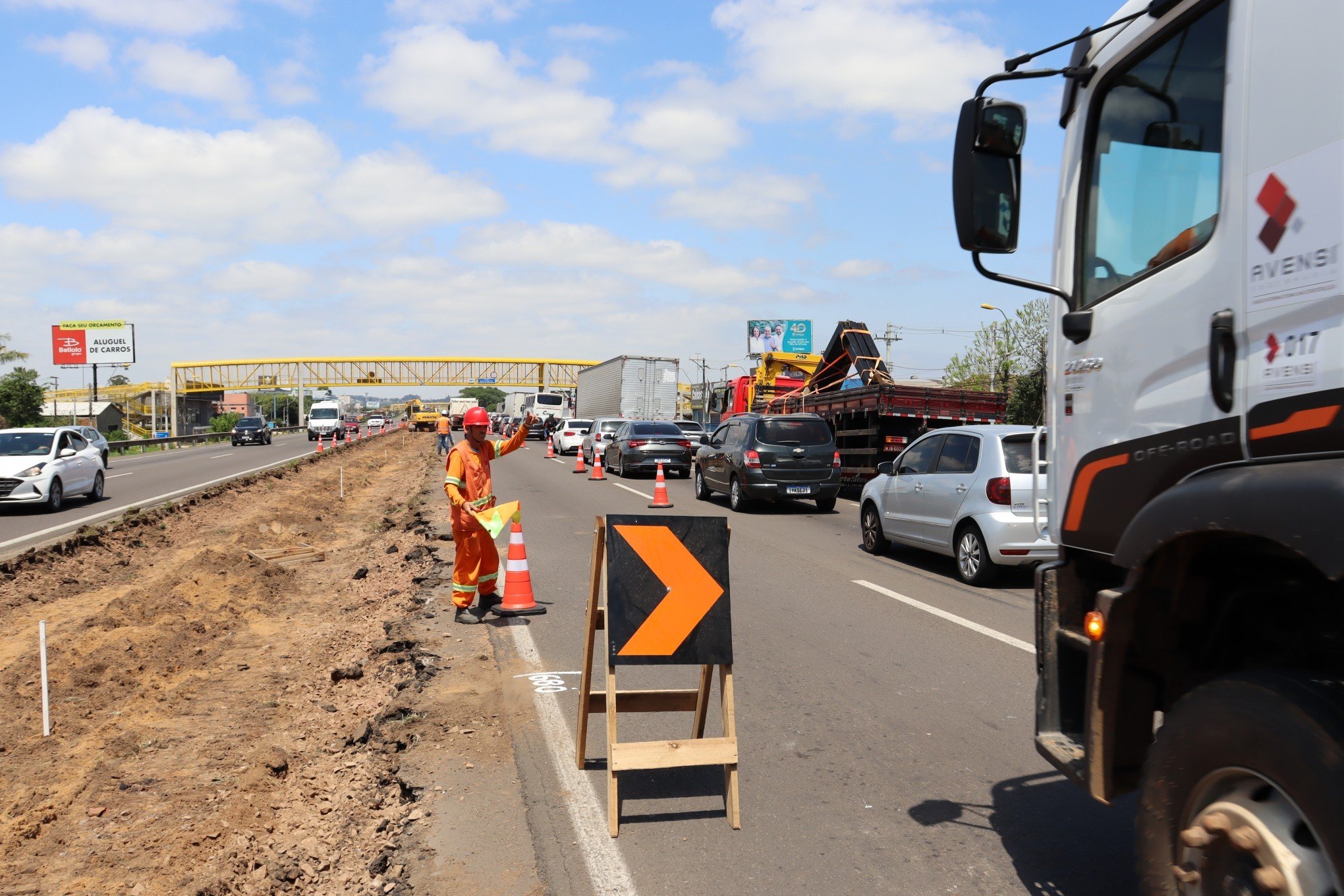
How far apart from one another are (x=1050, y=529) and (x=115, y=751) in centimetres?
491

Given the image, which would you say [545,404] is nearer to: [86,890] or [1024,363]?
[1024,363]

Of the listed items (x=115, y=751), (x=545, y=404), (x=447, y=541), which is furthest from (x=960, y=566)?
(x=545, y=404)

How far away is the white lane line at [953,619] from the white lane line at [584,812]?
317cm

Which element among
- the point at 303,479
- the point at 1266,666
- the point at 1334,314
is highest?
the point at 1334,314

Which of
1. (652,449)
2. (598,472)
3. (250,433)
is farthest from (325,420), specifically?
(652,449)

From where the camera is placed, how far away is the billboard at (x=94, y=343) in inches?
2729

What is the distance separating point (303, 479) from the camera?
2658cm

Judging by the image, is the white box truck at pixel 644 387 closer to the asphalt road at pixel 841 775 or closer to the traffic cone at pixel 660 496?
the traffic cone at pixel 660 496

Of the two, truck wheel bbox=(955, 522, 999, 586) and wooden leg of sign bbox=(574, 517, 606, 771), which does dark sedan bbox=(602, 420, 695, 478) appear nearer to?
truck wheel bbox=(955, 522, 999, 586)

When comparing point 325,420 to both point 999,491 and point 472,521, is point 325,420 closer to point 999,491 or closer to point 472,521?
point 472,521

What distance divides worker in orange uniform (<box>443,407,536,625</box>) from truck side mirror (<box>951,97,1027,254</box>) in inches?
217

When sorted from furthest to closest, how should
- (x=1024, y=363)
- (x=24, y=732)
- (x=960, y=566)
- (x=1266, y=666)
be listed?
1. (x=1024, y=363)
2. (x=960, y=566)
3. (x=24, y=732)
4. (x=1266, y=666)

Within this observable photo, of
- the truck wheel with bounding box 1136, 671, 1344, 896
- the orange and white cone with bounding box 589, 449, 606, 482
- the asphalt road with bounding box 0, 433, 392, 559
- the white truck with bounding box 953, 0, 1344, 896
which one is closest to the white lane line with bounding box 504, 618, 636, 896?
the white truck with bounding box 953, 0, 1344, 896

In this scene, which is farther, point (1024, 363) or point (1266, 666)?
point (1024, 363)
